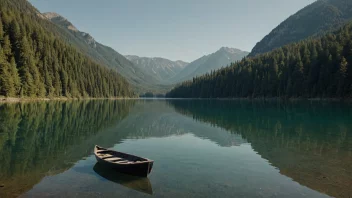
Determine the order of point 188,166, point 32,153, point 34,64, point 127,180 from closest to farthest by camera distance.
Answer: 1. point 127,180
2. point 188,166
3. point 32,153
4. point 34,64

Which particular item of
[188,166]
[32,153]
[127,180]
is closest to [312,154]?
[188,166]

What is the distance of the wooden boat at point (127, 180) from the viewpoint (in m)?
14.5

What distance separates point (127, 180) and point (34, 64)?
347ft

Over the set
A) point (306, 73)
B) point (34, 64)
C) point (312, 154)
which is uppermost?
point (306, 73)

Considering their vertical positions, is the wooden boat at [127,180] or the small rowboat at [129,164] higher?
the small rowboat at [129,164]

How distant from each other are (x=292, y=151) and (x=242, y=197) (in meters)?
13.5

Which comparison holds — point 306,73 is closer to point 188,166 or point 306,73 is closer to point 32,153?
point 188,166

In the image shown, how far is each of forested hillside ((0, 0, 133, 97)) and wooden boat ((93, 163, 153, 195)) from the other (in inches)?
3157

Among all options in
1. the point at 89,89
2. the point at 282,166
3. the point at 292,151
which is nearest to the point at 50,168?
the point at 282,166

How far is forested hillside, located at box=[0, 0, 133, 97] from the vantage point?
86688 mm

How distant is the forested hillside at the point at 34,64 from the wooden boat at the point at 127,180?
263 feet

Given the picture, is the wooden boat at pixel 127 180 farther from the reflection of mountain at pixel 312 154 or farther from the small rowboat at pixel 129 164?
the reflection of mountain at pixel 312 154

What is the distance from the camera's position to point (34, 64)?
102m

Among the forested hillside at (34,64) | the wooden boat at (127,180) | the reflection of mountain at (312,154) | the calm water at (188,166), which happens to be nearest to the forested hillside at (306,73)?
the reflection of mountain at (312,154)
